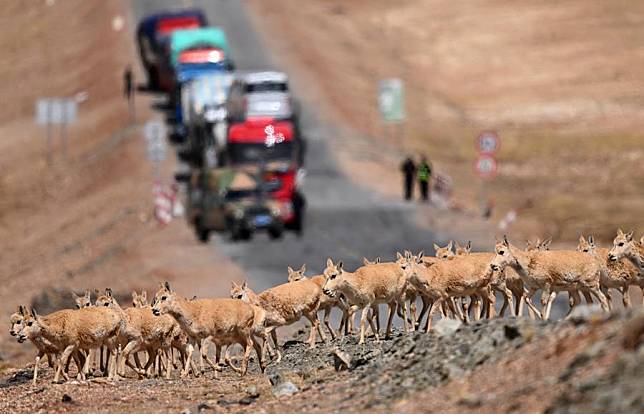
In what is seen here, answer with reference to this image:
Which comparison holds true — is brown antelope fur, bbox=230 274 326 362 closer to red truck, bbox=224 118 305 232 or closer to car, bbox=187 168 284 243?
car, bbox=187 168 284 243

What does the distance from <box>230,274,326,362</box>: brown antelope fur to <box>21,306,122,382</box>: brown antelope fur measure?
6.67ft

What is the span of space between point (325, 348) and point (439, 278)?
1.98 metres

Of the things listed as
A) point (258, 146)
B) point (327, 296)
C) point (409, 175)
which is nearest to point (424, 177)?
point (409, 175)

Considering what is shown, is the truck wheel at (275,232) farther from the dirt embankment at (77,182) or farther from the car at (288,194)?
the dirt embankment at (77,182)

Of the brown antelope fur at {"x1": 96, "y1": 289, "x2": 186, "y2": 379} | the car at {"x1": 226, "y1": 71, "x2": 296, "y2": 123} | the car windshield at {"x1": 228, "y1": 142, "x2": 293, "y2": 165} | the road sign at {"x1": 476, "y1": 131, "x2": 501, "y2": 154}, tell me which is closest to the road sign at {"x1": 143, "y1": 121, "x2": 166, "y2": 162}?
the car windshield at {"x1": 228, "y1": 142, "x2": 293, "y2": 165}

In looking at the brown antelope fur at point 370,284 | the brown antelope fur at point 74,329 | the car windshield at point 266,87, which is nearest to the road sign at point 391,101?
the car windshield at point 266,87

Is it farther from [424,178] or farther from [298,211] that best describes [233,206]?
[424,178]

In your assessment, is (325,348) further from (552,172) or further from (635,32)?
(635,32)

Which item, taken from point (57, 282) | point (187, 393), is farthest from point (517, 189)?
point (187, 393)

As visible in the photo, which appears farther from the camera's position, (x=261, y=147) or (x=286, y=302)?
(x=261, y=147)

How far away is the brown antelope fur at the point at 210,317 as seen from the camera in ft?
82.9

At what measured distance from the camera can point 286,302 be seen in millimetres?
26641

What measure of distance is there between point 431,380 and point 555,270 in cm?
547

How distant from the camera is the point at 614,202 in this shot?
6731 centimetres
